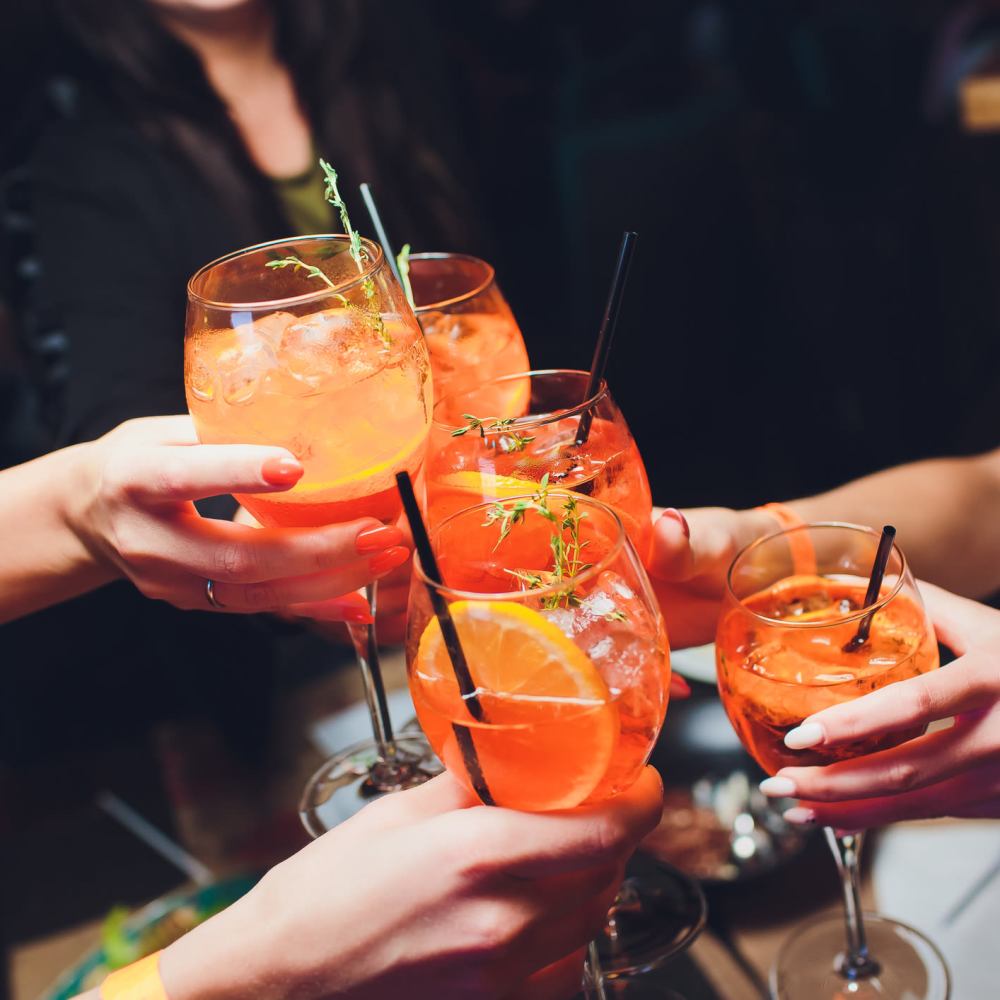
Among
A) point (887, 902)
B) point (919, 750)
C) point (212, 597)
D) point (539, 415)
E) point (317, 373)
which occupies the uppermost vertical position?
point (317, 373)

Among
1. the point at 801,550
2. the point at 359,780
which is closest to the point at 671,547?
the point at 801,550

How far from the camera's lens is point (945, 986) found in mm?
1098

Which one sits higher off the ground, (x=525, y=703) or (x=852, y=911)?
(x=525, y=703)

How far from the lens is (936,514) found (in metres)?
1.61

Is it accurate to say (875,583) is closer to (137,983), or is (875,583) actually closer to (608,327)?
(608,327)

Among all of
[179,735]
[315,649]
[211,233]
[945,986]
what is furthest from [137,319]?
[945,986]

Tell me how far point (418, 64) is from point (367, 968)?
9.46 feet

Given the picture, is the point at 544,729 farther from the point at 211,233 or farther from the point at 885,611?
the point at 211,233

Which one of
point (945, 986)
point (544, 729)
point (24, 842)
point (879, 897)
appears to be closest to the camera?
point (544, 729)

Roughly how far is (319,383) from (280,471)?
0.38 ft

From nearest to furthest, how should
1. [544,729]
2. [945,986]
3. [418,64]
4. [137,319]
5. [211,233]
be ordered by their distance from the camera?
[544,729]
[945,986]
[137,319]
[211,233]
[418,64]

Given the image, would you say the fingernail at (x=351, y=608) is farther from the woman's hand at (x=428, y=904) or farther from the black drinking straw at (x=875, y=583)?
the black drinking straw at (x=875, y=583)

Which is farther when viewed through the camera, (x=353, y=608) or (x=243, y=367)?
(x=353, y=608)

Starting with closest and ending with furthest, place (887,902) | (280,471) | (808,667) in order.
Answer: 1. (280,471)
2. (808,667)
3. (887,902)
